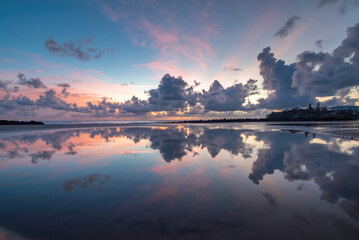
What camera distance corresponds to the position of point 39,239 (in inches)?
145

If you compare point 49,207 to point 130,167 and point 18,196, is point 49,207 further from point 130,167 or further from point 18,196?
point 130,167

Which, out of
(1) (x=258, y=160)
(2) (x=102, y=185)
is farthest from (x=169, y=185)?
(1) (x=258, y=160)

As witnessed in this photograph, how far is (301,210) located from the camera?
4.74 meters

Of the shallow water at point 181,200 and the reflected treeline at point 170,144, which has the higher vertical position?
the shallow water at point 181,200

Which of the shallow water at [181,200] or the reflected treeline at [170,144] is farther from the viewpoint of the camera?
the reflected treeline at [170,144]

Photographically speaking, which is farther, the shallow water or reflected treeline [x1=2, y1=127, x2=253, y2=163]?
reflected treeline [x1=2, y1=127, x2=253, y2=163]

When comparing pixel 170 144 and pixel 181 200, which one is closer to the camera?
pixel 181 200

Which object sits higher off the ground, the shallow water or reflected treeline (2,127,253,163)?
the shallow water

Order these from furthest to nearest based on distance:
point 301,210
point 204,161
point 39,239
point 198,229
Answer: point 204,161 → point 301,210 → point 198,229 → point 39,239

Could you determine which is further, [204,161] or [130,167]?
[204,161]

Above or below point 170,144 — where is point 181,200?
above

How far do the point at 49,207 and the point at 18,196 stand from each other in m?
1.87

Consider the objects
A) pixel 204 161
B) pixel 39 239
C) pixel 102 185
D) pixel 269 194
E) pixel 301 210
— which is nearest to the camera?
pixel 39 239

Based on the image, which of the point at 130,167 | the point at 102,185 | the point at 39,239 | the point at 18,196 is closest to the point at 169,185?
the point at 102,185
